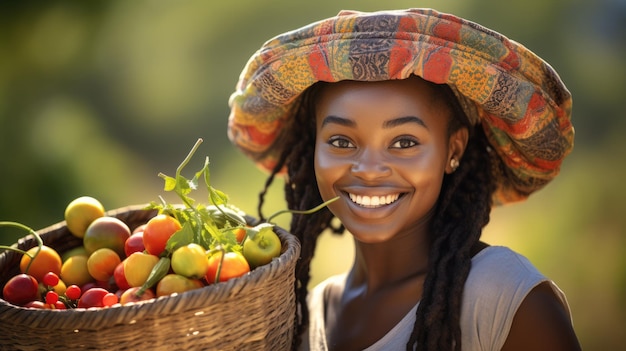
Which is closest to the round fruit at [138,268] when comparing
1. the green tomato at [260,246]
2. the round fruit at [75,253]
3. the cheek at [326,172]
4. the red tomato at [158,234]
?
the red tomato at [158,234]

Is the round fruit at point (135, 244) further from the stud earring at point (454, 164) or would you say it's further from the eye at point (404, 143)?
the stud earring at point (454, 164)

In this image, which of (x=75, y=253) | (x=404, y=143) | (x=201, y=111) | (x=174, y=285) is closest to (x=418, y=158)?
(x=404, y=143)

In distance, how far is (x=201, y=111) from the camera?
5.05 meters

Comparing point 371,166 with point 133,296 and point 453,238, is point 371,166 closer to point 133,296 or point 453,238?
point 453,238

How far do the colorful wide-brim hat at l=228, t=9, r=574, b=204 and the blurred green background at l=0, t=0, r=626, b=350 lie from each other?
1892 millimetres

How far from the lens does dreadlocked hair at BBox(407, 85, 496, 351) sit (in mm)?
2002

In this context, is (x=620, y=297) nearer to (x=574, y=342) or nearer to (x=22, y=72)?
(x=574, y=342)

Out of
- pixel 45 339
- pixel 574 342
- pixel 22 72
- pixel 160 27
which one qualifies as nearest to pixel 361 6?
pixel 160 27

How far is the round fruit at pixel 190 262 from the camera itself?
5.49ft

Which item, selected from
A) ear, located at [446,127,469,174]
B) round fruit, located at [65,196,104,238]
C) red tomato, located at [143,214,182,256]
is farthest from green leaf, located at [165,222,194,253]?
ear, located at [446,127,469,174]

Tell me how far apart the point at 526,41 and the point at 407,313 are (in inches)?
103

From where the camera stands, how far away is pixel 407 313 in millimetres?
2221

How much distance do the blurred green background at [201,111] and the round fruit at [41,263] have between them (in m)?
2.61

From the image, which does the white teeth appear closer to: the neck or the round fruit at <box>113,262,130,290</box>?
the neck
